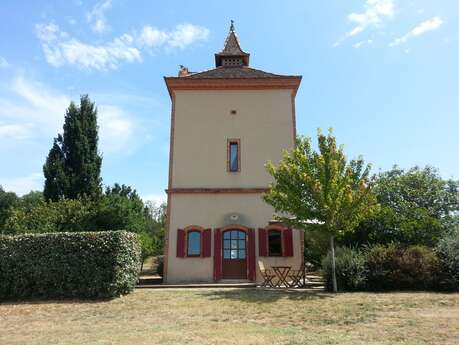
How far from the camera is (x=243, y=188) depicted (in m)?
16.2

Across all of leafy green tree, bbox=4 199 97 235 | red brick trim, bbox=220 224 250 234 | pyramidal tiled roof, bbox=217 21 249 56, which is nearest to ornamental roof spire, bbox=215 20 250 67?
pyramidal tiled roof, bbox=217 21 249 56

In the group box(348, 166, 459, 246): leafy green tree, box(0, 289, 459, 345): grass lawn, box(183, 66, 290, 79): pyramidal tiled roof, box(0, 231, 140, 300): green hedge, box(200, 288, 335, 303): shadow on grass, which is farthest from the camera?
box(183, 66, 290, 79): pyramidal tiled roof

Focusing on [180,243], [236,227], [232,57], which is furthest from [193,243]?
A: [232,57]

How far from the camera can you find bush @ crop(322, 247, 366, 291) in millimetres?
11578

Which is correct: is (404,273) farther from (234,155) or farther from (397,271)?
(234,155)

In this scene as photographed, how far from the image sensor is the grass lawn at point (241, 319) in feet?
20.3

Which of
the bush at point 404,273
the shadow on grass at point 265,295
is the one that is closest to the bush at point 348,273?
the bush at point 404,273

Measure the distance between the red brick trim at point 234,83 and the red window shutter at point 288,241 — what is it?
6825 mm

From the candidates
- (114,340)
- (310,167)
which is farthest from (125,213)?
(114,340)

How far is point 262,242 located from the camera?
15531 mm

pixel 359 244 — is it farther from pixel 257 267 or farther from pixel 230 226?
pixel 230 226

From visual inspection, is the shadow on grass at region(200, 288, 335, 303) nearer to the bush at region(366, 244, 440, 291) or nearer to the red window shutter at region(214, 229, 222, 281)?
the bush at region(366, 244, 440, 291)

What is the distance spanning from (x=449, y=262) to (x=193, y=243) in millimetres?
9442

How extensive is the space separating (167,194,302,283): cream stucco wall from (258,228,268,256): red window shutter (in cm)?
17
